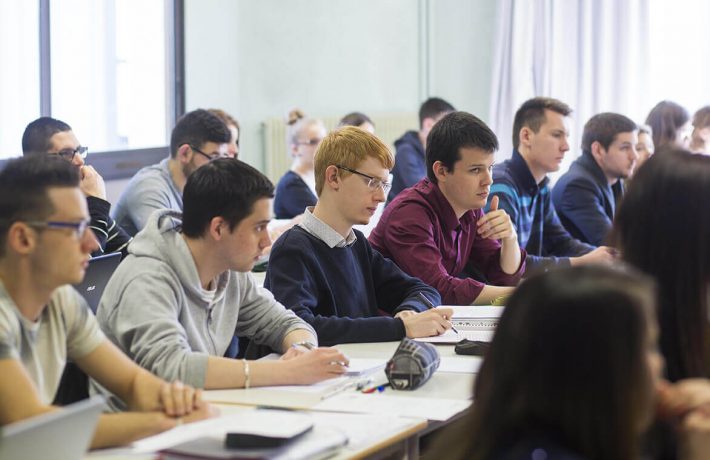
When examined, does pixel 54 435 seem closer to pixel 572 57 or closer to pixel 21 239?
Answer: pixel 21 239

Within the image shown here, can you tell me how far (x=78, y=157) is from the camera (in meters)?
4.11

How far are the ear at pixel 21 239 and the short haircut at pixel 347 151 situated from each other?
52.8 inches

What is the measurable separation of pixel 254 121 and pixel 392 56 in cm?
Result: 145

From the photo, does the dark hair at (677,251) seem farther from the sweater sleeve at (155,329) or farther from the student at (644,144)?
the student at (644,144)

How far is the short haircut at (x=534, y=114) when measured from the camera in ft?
15.7

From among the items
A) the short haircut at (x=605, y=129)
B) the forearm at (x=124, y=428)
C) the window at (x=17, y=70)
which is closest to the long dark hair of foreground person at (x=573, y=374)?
the forearm at (x=124, y=428)

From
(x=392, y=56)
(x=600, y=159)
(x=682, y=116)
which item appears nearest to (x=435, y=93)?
(x=392, y=56)

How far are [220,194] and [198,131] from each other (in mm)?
2231

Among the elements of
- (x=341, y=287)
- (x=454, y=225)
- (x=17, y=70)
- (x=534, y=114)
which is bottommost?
(x=341, y=287)

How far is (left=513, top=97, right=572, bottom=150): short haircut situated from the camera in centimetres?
477

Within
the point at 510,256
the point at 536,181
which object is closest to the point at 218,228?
the point at 510,256

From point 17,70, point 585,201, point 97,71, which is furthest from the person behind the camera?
point 97,71

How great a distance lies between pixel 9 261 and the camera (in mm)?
1895

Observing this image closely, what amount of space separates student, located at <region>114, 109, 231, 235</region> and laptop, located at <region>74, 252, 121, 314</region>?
157 cm
